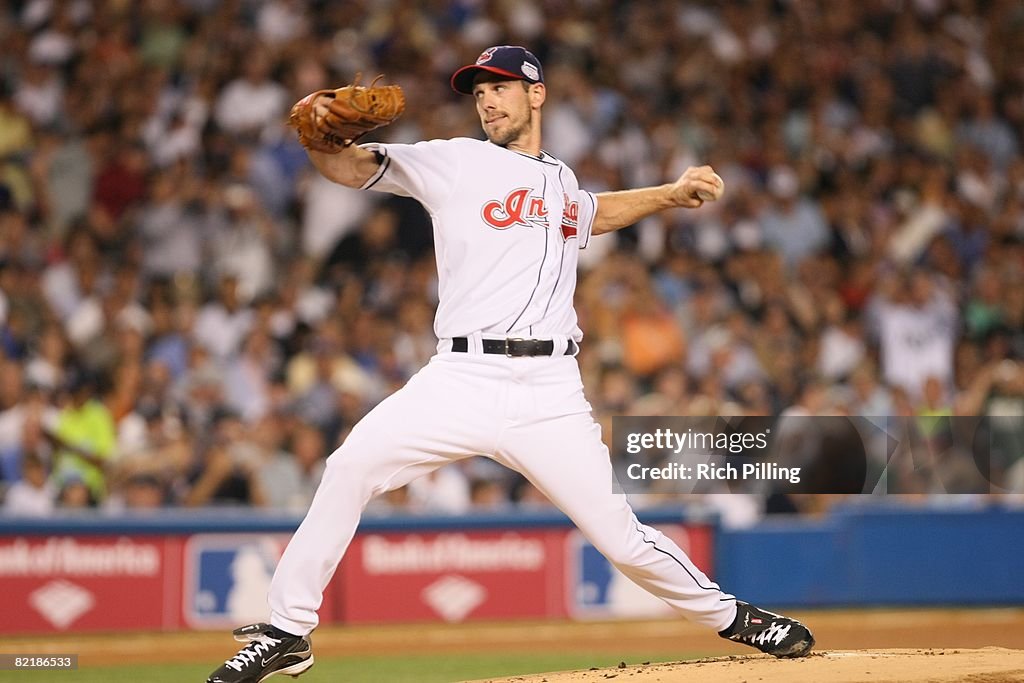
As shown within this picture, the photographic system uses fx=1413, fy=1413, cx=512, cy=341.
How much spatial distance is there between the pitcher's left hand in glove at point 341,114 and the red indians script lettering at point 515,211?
461mm

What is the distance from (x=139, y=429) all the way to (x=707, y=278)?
479 cm

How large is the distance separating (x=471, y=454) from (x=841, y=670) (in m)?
1.47

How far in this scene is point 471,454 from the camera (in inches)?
187

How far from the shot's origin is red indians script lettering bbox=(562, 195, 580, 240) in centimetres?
503

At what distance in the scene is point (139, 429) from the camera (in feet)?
32.7

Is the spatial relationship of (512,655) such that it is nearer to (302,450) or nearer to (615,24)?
(302,450)

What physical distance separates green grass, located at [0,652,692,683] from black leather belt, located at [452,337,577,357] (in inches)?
118

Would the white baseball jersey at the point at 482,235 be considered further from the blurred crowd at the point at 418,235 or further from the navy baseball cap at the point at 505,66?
the blurred crowd at the point at 418,235

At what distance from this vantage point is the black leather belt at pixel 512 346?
4754 millimetres
